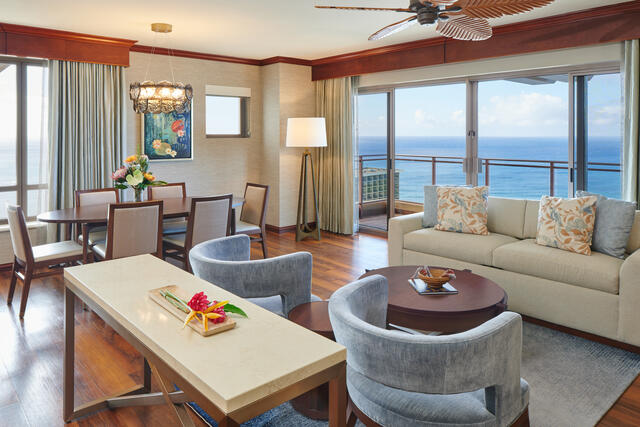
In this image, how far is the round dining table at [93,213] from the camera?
402cm

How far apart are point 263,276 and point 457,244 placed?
2180 millimetres

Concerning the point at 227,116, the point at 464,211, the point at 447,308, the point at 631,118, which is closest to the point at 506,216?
the point at 464,211

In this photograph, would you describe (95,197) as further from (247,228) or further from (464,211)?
(464,211)

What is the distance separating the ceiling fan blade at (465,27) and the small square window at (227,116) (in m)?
4.28

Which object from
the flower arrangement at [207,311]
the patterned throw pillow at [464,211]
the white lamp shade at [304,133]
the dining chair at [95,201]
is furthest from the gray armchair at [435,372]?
the white lamp shade at [304,133]

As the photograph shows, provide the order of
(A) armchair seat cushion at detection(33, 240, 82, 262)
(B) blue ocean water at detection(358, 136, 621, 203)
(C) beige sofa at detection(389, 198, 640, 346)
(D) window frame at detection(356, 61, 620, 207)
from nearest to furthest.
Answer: (C) beige sofa at detection(389, 198, 640, 346), (A) armchair seat cushion at detection(33, 240, 82, 262), (D) window frame at detection(356, 61, 620, 207), (B) blue ocean water at detection(358, 136, 621, 203)

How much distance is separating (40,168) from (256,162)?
2.89 m

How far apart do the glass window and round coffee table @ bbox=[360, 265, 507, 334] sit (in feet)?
9.82

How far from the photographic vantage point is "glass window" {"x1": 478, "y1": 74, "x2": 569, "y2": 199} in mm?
5762

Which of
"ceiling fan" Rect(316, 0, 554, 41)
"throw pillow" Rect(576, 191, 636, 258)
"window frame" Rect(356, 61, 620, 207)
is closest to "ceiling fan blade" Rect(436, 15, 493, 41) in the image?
"ceiling fan" Rect(316, 0, 554, 41)

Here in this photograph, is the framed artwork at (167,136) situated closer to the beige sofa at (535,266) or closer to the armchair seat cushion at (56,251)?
the armchair seat cushion at (56,251)

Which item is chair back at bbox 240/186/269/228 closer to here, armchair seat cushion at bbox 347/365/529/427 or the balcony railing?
the balcony railing

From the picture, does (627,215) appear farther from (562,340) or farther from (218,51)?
(218,51)

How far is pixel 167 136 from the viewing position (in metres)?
6.27
